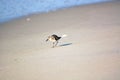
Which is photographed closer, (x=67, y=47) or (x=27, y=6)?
(x=67, y=47)

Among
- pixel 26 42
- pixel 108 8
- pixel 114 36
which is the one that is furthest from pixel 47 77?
pixel 108 8

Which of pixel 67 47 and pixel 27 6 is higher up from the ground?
pixel 27 6

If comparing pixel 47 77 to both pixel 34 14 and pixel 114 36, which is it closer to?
pixel 114 36

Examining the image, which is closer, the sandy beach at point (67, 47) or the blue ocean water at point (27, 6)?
the sandy beach at point (67, 47)

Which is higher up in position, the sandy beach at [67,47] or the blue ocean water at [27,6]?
the blue ocean water at [27,6]
